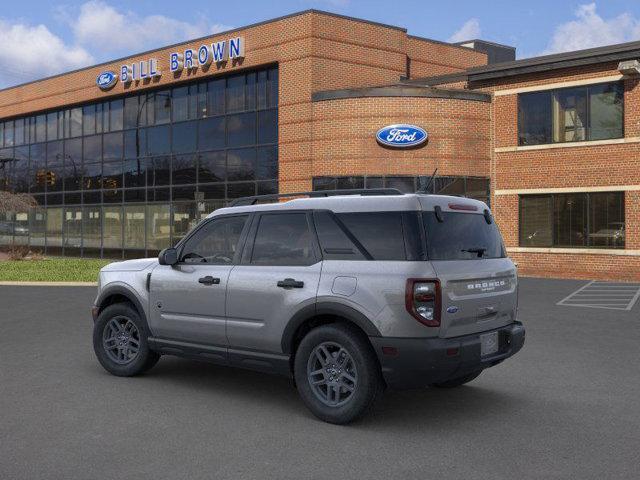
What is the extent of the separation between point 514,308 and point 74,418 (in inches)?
158

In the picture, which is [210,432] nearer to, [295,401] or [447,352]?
[295,401]

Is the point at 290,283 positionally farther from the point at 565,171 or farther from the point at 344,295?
the point at 565,171

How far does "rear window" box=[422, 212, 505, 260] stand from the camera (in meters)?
5.47

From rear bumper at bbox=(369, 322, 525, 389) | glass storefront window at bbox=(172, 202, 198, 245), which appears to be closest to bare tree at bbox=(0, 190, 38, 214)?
glass storefront window at bbox=(172, 202, 198, 245)

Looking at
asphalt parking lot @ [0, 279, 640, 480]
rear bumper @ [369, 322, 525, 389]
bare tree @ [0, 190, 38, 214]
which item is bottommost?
asphalt parking lot @ [0, 279, 640, 480]

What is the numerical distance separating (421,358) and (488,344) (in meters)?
0.84

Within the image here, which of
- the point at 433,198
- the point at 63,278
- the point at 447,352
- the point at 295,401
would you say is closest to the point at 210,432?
the point at 295,401

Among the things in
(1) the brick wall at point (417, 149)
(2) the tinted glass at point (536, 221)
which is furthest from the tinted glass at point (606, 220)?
A: (1) the brick wall at point (417, 149)

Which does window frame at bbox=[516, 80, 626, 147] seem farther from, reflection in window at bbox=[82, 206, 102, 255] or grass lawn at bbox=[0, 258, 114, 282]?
reflection in window at bbox=[82, 206, 102, 255]

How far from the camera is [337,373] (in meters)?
5.62

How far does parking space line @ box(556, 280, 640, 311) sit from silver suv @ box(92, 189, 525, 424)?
28.9ft

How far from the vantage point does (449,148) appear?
908 inches

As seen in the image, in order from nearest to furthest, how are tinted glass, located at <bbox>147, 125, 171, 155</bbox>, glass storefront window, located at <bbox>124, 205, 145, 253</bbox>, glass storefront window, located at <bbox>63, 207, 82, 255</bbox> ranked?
tinted glass, located at <bbox>147, 125, 171, 155</bbox>
glass storefront window, located at <bbox>124, 205, 145, 253</bbox>
glass storefront window, located at <bbox>63, 207, 82, 255</bbox>

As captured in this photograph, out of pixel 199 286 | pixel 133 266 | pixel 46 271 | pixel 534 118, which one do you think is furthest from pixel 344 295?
pixel 46 271
